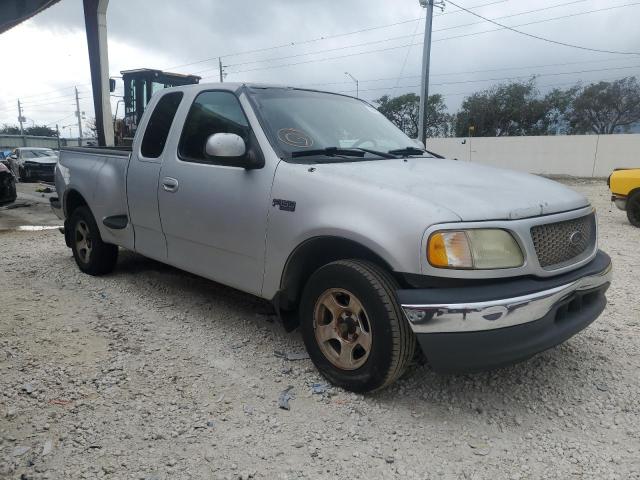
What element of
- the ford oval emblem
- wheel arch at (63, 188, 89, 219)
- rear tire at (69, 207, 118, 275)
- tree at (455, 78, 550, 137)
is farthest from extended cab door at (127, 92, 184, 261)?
tree at (455, 78, 550, 137)

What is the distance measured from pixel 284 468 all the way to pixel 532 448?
1247 mm

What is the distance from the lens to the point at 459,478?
226 cm

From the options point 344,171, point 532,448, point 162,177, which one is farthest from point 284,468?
point 162,177

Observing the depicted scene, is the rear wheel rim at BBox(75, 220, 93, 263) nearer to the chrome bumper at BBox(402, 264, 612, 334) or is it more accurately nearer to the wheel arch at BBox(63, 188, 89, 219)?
the wheel arch at BBox(63, 188, 89, 219)

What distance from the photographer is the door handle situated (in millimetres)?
3814

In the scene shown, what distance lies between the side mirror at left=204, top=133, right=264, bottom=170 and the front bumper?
136 centimetres

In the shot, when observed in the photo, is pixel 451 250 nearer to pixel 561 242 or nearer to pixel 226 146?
pixel 561 242

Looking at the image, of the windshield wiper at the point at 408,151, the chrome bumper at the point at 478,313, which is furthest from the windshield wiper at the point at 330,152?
the chrome bumper at the point at 478,313

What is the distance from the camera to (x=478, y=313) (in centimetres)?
233

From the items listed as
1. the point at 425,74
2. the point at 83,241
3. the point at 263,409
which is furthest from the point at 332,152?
the point at 425,74

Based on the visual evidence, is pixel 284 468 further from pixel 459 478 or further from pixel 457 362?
pixel 457 362

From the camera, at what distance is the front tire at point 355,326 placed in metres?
2.58

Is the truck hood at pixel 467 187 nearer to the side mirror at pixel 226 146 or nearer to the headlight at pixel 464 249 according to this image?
the headlight at pixel 464 249

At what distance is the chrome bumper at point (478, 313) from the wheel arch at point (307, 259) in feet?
1.38
